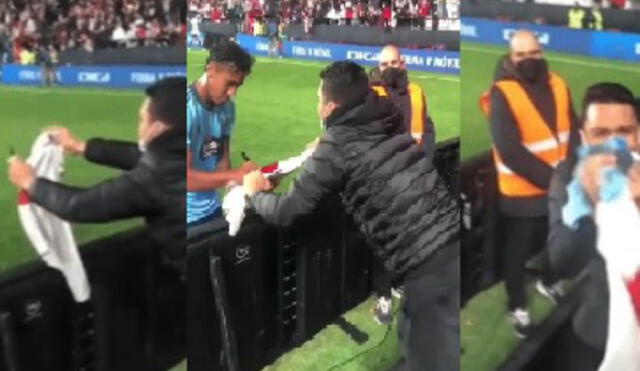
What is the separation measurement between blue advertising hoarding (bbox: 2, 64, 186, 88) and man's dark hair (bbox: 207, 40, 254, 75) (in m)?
0.15

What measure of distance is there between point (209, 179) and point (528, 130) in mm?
916

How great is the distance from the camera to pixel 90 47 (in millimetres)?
2414

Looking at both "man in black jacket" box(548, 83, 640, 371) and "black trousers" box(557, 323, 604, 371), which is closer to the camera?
"man in black jacket" box(548, 83, 640, 371)

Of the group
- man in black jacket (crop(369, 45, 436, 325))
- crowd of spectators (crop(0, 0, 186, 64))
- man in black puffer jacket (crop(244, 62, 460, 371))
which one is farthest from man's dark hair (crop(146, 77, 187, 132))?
man in black jacket (crop(369, 45, 436, 325))

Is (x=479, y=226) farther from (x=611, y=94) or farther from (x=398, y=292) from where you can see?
(x=611, y=94)

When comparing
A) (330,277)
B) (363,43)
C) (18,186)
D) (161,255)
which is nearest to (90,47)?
(18,186)

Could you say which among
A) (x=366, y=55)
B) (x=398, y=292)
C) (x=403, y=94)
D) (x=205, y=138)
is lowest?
(x=398, y=292)

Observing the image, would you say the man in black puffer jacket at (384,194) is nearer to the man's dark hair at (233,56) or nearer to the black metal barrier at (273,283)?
the black metal barrier at (273,283)

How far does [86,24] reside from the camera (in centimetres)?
240

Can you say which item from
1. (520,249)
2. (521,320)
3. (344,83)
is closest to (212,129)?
(344,83)

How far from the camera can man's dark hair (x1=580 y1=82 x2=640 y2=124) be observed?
2621mm

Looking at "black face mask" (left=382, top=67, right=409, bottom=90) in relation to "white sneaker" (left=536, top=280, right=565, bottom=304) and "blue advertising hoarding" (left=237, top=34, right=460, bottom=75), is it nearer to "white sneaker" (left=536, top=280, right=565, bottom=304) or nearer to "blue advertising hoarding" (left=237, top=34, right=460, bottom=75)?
"blue advertising hoarding" (left=237, top=34, right=460, bottom=75)

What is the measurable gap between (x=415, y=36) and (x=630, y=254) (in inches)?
34.4

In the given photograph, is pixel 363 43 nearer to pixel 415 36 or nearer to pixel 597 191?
pixel 415 36
